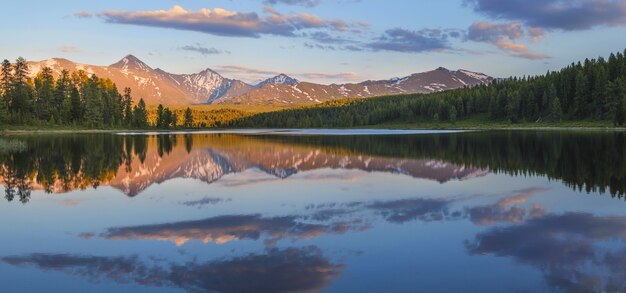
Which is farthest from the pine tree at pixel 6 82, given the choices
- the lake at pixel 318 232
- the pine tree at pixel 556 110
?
the pine tree at pixel 556 110

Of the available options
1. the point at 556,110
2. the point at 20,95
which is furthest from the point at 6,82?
the point at 556,110

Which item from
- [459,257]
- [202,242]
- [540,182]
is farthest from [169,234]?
[540,182]

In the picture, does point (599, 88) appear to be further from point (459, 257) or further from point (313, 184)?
point (459, 257)

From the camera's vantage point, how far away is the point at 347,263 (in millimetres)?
14734

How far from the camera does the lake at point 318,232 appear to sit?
1330 cm

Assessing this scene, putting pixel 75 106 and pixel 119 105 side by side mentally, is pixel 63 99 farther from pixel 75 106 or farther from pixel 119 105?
pixel 119 105

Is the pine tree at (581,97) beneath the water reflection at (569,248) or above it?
above

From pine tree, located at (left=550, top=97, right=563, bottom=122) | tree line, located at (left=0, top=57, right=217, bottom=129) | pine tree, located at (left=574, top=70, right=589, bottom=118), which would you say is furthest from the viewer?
pine tree, located at (left=550, top=97, right=563, bottom=122)

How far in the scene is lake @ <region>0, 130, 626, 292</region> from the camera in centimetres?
1330

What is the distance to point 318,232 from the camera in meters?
18.9

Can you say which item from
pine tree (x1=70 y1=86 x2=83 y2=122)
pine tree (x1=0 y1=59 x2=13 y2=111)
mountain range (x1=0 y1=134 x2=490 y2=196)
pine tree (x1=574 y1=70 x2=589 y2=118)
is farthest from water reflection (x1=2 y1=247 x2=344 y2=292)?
pine tree (x1=574 y1=70 x2=589 y2=118)

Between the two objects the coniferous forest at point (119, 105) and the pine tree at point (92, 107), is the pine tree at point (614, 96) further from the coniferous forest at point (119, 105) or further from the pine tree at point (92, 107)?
the pine tree at point (92, 107)

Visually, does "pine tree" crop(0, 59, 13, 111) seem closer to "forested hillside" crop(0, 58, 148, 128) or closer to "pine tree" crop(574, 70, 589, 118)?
"forested hillside" crop(0, 58, 148, 128)

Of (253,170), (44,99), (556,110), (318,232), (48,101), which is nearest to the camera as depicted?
(318,232)
